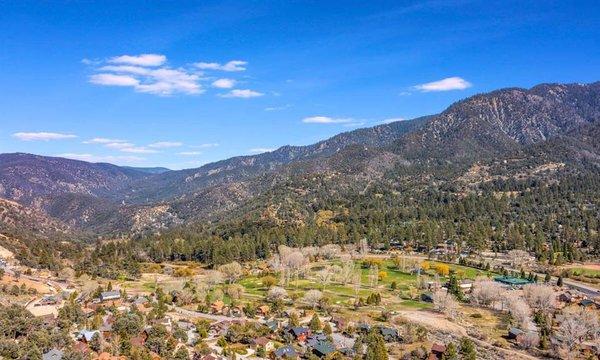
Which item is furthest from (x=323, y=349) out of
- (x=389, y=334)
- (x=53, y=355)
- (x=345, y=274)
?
(x=345, y=274)

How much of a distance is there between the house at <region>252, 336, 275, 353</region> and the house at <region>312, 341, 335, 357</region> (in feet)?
17.7

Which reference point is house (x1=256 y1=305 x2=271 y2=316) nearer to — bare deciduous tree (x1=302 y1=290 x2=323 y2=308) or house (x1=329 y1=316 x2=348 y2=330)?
bare deciduous tree (x1=302 y1=290 x2=323 y2=308)

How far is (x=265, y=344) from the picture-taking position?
65688 millimetres

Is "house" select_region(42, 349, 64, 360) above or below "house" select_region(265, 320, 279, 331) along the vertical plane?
above

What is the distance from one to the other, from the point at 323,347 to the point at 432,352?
1333 centimetres

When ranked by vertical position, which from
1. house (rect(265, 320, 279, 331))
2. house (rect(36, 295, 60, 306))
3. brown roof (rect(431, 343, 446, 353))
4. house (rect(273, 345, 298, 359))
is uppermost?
house (rect(36, 295, 60, 306))

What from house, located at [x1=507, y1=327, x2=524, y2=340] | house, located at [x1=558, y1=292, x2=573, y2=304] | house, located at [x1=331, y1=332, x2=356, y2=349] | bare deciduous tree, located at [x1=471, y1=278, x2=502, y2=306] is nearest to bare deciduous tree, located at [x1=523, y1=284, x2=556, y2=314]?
house, located at [x1=558, y1=292, x2=573, y2=304]

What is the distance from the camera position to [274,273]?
4788 inches

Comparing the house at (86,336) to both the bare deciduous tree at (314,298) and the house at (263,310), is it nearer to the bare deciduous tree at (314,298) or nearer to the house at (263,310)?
the house at (263,310)

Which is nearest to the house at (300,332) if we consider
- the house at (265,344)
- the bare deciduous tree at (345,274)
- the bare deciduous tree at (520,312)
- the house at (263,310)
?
the house at (265,344)

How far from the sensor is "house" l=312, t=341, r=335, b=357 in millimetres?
63644

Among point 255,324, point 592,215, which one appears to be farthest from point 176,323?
point 592,215

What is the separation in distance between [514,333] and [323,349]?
1161 inches

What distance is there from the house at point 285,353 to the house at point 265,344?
1.52m
